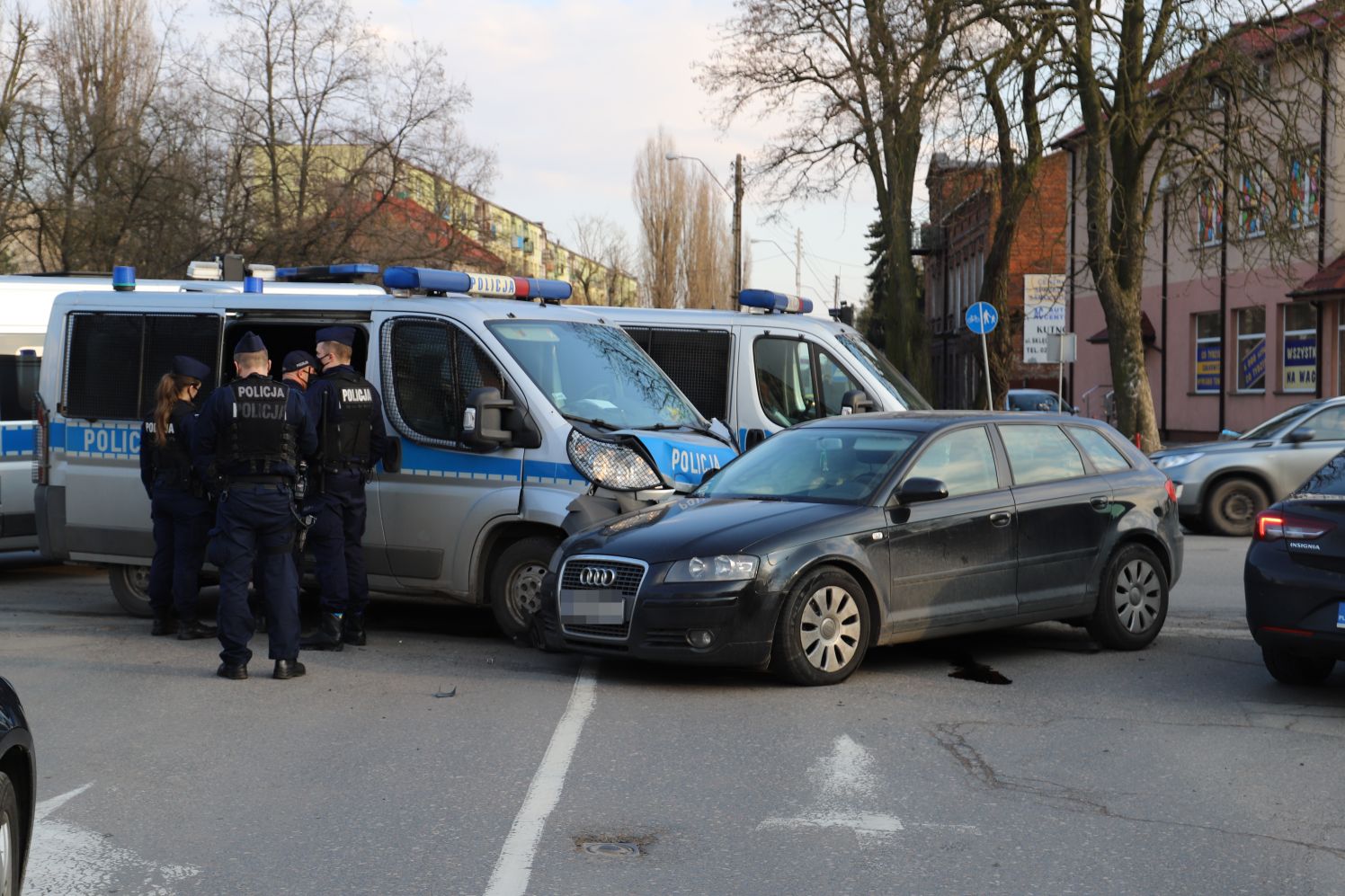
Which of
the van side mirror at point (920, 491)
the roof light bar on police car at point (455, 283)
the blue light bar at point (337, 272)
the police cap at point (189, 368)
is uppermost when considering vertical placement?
the blue light bar at point (337, 272)

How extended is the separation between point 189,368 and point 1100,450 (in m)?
5.77

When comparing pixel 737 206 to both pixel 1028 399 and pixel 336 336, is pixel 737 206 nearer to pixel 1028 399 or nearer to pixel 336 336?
pixel 1028 399

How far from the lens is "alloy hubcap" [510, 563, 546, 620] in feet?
31.3

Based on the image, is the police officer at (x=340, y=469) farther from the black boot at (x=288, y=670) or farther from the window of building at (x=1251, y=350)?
the window of building at (x=1251, y=350)

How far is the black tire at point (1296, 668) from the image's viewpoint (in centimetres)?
824

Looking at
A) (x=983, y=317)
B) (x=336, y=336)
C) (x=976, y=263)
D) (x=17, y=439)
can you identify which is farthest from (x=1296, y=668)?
(x=976, y=263)

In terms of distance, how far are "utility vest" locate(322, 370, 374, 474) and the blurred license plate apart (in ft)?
5.74

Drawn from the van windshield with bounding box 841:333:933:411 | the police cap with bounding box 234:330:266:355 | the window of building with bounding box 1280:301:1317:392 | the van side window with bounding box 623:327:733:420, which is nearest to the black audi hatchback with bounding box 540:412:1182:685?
the police cap with bounding box 234:330:266:355

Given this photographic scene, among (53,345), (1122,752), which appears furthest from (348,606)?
(1122,752)

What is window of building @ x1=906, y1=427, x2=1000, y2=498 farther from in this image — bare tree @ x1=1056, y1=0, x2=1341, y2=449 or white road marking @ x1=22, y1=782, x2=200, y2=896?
bare tree @ x1=1056, y1=0, x2=1341, y2=449

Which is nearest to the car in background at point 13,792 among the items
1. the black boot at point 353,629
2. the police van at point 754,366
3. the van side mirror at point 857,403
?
the black boot at point 353,629

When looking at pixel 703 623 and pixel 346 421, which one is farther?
pixel 346 421

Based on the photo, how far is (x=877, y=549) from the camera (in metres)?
8.33

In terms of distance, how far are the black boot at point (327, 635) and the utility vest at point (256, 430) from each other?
1382mm
